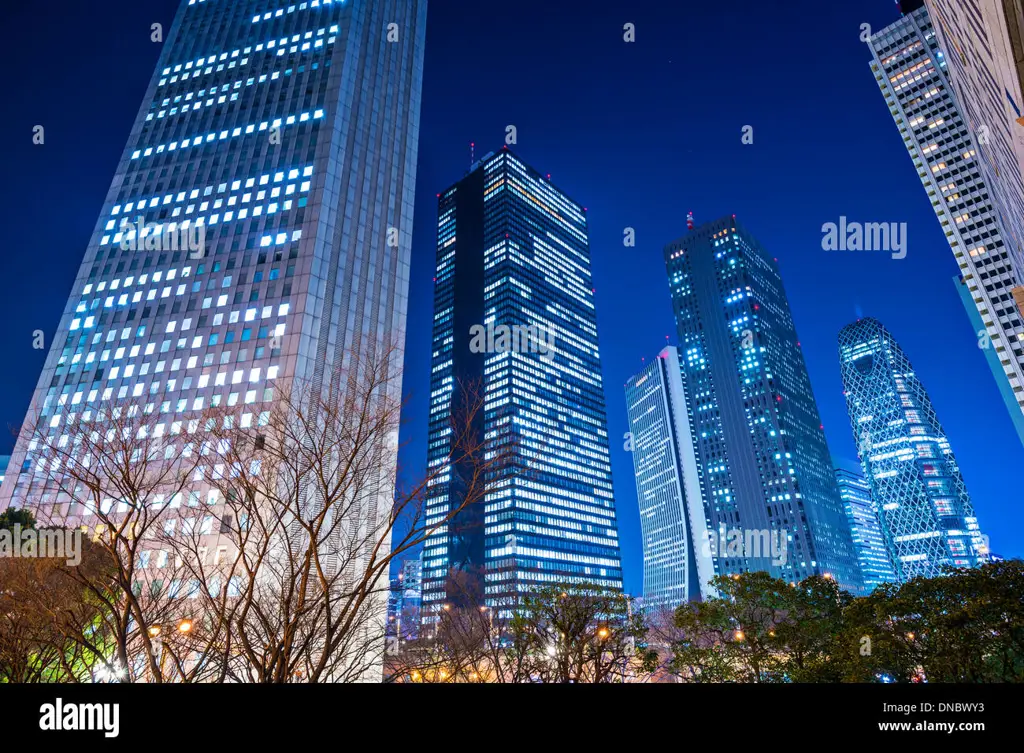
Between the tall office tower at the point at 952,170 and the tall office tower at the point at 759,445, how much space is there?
214ft

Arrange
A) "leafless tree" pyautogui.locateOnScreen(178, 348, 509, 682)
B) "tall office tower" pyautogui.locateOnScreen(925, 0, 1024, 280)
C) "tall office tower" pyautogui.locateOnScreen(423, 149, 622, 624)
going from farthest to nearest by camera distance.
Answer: "tall office tower" pyautogui.locateOnScreen(423, 149, 622, 624), "tall office tower" pyautogui.locateOnScreen(925, 0, 1024, 280), "leafless tree" pyautogui.locateOnScreen(178, 348, 509, 682)

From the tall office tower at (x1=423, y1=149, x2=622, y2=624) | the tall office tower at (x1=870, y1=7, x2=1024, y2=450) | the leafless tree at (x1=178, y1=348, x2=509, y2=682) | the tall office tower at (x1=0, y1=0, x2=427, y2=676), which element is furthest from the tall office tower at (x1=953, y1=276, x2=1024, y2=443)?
the leafless tree at (x1=178, y1=348, x2=509, y2=682)

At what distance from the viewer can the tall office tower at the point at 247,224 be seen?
60.5 metres

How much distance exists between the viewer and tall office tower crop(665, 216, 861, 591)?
534 ft

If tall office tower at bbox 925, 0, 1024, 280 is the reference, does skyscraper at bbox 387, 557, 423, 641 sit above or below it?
below

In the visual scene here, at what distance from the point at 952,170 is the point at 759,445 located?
90634 millimetres

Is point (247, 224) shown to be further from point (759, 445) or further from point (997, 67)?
point (759, 445)

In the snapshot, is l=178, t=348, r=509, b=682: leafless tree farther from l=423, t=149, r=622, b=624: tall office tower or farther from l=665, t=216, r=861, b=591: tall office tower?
l=665, t=216, r=861, b=591: tall office tower

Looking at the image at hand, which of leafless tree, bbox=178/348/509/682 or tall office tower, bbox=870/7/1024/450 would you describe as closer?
leafless tree, bbox=178/348/509/682

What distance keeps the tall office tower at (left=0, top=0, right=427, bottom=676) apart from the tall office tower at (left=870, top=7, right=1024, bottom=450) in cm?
10871

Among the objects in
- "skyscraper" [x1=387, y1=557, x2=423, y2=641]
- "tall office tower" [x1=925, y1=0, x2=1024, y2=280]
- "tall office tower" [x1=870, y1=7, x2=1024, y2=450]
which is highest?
"tall office tower" [x1=870, y1=7, x2=1024, y2=450]

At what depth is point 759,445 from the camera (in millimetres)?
173750

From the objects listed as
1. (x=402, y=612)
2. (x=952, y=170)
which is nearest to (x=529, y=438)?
(x=402, y=612)

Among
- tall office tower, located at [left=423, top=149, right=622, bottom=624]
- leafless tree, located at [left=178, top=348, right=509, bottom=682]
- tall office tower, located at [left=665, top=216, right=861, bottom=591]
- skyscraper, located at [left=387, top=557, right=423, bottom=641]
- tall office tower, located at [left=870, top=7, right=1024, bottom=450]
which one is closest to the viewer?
leafless tree, located at [left=178, top=348, right=509, bottom=682]
